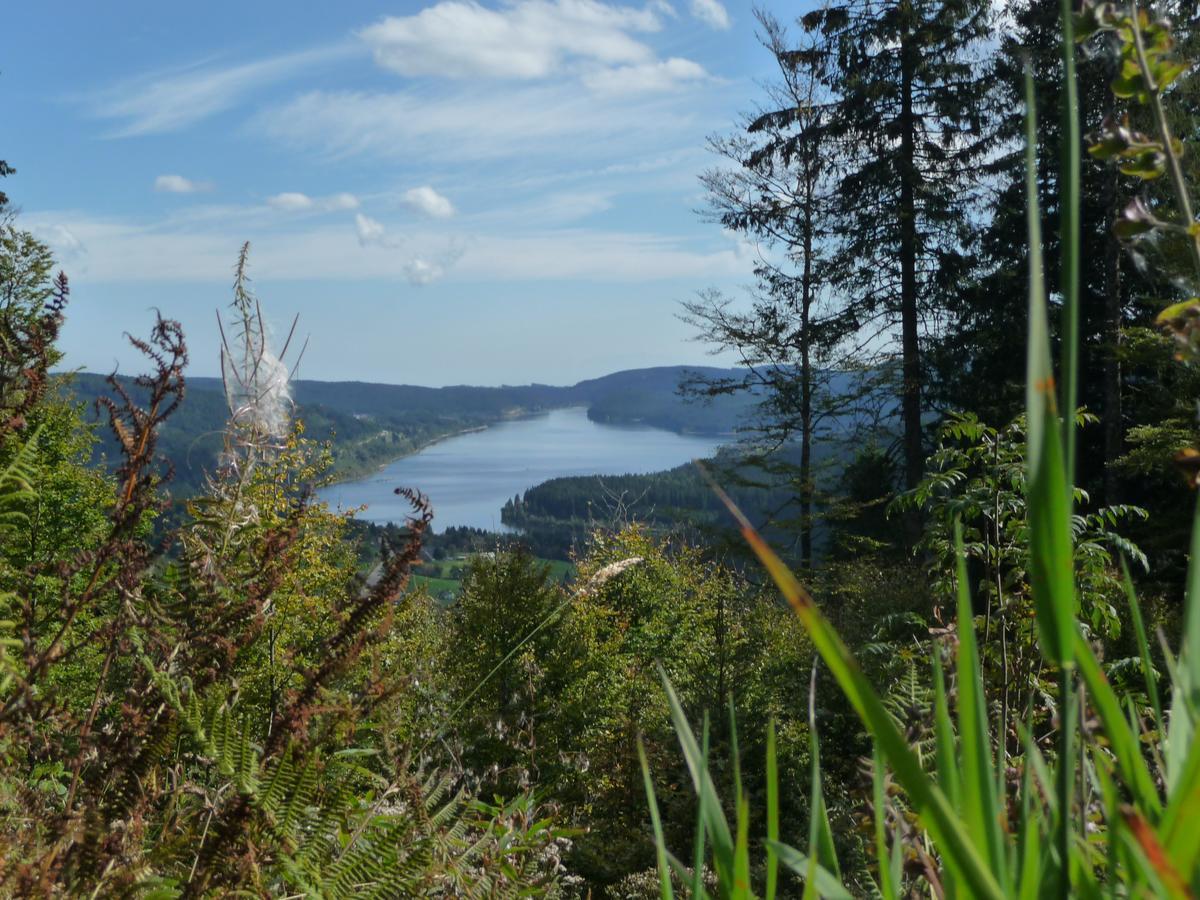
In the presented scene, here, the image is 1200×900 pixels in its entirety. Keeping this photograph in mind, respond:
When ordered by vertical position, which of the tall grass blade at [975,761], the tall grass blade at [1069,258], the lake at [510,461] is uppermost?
the tall grass blade at [1069,258]

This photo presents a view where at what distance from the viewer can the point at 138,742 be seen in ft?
3.96

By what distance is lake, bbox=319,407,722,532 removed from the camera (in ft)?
272

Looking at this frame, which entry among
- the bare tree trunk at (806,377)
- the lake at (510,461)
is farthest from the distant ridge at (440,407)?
the bare tree trunk at (806,377)

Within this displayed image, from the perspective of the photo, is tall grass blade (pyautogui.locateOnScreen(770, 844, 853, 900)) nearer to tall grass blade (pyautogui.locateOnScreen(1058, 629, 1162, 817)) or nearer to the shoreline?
tall grass blade (pyautogui.locateOnScreen(1058, 629, 1162, 817))

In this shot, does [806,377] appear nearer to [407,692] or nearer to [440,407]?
[407,692]

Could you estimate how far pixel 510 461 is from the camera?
114m

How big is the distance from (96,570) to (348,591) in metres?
0.34

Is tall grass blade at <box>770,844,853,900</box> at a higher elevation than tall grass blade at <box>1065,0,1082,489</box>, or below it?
below

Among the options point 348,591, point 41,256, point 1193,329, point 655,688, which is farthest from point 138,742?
point 41,256

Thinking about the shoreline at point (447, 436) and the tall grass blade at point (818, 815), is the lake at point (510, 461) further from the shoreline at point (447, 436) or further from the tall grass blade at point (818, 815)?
the tall grass blade at point (818, 815)

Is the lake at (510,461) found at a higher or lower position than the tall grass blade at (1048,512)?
lower

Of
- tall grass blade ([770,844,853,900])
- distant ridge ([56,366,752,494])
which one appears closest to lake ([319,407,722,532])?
distant ridge ([56,366,752,494])

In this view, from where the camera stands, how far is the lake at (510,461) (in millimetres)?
82812

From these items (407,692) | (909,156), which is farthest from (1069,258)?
(909,156)
